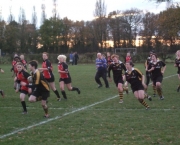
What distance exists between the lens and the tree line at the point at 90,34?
2591 inches

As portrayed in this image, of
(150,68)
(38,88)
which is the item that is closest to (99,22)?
(150,68)

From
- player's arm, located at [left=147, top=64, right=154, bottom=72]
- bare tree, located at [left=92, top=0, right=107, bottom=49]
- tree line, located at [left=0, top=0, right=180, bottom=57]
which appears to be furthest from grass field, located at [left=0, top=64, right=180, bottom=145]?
bare tree, located at [left=92, top=0, right=107, bottom=49]

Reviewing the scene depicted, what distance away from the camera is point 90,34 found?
7112cm

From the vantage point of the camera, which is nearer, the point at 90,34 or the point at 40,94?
the point at 40,94

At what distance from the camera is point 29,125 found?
28.3 feet

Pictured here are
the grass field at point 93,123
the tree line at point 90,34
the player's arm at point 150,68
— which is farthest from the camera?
the tree line at point 90,34

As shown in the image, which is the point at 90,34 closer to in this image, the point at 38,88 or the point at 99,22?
the point at 99,22

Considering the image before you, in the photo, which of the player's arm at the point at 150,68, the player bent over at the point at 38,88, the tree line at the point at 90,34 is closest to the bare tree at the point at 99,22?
the tree line at the point at 90,34

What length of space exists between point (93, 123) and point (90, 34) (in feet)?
207

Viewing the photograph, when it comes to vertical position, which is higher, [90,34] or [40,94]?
[90,34]

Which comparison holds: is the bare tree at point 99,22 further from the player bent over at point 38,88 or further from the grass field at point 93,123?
the player bent over at point 38,88

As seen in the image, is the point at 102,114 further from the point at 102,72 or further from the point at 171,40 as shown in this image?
the point at 171,40

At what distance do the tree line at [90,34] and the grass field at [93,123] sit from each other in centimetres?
5237

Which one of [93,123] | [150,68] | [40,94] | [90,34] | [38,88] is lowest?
[93,123]
